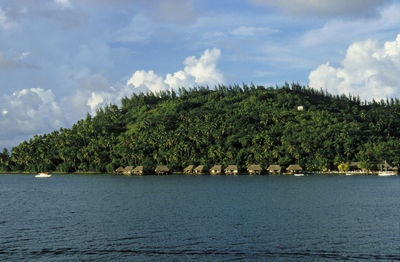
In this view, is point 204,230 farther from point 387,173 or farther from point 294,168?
point 387,173

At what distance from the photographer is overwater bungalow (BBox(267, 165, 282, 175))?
189m

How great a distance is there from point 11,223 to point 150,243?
86.6ft

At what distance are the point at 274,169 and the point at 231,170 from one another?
2029cm

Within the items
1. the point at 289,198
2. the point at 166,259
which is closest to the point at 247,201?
the point at 289,198

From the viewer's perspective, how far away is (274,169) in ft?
623

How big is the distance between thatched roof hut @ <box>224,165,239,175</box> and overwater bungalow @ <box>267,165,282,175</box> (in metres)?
15.0

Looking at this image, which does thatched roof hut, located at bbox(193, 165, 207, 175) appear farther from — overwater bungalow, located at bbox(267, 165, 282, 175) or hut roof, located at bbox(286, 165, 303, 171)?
hut roof, located at bbox(286, 165, 303, 171)

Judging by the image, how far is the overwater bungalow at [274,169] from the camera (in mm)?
189250

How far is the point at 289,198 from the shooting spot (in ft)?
293

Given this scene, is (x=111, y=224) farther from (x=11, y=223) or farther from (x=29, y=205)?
(x=29, y=205)

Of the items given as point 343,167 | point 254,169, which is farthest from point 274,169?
point 343,167

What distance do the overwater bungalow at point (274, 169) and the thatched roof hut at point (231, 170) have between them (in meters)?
15.0

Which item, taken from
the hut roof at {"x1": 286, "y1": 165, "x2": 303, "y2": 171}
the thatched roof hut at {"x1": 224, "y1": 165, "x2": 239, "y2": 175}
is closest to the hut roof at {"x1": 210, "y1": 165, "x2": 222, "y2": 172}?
the thatched roof hut at {"x1": 224, "y1": 165, "x2": 239, "y2": 175}

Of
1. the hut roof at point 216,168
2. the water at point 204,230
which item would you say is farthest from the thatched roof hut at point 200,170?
the water at point 204,230
